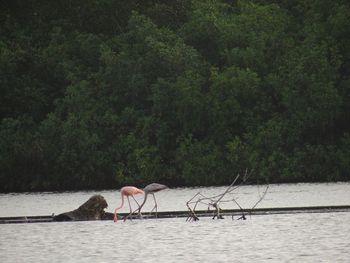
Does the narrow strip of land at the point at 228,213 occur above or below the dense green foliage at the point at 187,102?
below

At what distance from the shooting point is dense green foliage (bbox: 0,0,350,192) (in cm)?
5288

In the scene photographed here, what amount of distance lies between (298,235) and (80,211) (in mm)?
6754

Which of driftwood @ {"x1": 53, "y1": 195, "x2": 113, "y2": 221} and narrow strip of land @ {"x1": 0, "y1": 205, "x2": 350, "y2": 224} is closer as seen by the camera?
driftwood @ {"x1": 53, "y1": 195, "x2": 113, "y2": 221}

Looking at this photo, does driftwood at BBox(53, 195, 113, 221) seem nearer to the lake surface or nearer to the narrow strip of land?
the lake surface

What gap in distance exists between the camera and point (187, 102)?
53438 mm

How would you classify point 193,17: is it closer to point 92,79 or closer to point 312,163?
point 92,79

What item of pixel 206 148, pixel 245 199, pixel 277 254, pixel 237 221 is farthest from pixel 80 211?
pixel 206 148

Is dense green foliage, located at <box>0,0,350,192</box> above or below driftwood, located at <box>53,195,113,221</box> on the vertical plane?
above

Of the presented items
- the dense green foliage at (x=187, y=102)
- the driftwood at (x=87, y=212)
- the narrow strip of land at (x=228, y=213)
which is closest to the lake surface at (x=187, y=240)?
the driftwood at (x=87, y=212)

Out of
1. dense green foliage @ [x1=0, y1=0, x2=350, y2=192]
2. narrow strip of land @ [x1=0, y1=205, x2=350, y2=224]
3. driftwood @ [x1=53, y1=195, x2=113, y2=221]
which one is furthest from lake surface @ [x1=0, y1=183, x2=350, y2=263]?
dense green foliage @ [x1=0, y1=0, x2=350, y2=192]

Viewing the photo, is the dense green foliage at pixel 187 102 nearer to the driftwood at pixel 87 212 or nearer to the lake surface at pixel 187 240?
the lake surface at pixel 187 240

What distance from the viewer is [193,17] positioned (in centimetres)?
5578

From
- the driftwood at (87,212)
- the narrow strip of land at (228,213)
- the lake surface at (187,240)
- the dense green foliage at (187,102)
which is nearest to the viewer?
the lake surface at (187,240)

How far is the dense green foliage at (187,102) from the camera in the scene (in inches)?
2082
